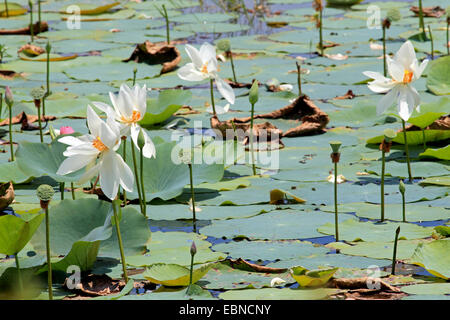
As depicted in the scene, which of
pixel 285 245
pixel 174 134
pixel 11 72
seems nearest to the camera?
pixel 285 245

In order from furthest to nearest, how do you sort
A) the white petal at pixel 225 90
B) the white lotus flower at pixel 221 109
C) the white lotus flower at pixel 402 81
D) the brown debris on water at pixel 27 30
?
the brown debris on water at pixel 27 30 → the white lotus flower at pixel 221 109 → the white petal at pixel 225 90 → the white lotus flower at pixel 402 81

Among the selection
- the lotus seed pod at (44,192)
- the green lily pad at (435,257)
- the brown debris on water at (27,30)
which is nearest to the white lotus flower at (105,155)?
the lotus seed pod at (44,192)

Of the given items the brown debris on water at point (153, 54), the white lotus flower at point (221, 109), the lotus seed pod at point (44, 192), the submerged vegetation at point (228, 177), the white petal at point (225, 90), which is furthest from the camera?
the brown debris on water at point (153, 54)

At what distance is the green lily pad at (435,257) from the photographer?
217 centimetres

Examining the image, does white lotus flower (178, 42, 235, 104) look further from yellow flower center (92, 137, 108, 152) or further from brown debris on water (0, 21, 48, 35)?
brown debris on water (0, 21, 48, 35)

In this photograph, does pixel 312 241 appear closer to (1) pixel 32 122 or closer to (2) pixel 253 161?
(2) pixel 253 161

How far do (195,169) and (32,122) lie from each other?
51.0 inches

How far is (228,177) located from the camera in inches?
129

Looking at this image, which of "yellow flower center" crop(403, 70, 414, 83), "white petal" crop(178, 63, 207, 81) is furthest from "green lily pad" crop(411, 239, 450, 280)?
"white petal" crop(178, 63, 207, 81)

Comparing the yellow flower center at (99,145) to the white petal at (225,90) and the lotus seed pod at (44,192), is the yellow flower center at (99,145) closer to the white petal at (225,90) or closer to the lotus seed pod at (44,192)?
the lotus seed pod at (44,192)

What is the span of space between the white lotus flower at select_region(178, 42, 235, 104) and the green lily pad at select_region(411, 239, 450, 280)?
1.54 m

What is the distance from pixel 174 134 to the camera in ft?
12.7

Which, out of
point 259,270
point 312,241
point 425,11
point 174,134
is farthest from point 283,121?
point 425,11
